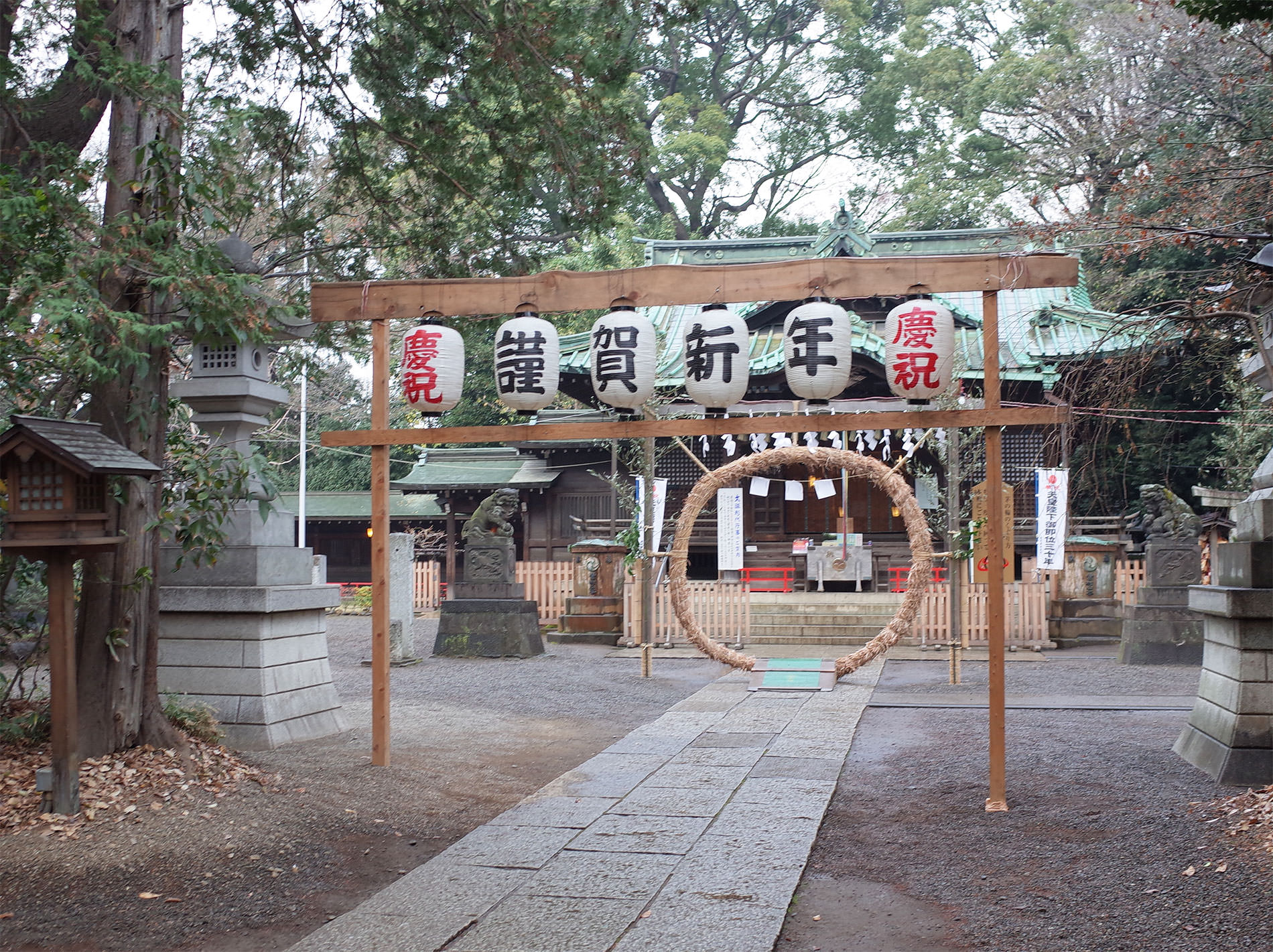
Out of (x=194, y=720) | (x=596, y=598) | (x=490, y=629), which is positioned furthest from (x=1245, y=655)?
(x=596, y=598)

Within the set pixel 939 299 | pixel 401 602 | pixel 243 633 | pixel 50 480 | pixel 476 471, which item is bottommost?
pixel 401 602

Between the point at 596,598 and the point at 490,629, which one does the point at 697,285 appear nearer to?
the point at 490,629

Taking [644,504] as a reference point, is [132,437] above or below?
above

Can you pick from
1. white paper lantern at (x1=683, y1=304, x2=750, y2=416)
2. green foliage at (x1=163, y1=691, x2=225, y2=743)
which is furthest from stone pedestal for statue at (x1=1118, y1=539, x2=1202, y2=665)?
green foliage at (x1=163, y1=691, x2=225, y2=743)

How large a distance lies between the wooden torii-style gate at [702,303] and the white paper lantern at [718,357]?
0.13 metres

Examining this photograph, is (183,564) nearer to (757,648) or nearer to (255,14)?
(255,14)

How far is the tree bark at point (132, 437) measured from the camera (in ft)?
19.5

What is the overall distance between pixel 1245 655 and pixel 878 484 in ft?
16.3

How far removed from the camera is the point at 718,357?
21.8 feet

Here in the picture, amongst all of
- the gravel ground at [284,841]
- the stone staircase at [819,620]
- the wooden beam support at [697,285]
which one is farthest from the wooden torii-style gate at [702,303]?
the stone staircase at [819,620]

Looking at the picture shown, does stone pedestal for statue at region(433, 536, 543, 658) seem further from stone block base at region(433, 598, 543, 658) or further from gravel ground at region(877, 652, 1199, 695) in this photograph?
gravel ground at region(877, 652, 1199, 695)

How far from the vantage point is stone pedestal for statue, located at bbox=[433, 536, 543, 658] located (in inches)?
586

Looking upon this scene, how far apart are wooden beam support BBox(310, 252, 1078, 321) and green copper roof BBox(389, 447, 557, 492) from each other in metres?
16.5

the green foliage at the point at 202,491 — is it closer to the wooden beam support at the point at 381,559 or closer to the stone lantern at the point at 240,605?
the wooden beam support at the point at 381,559
